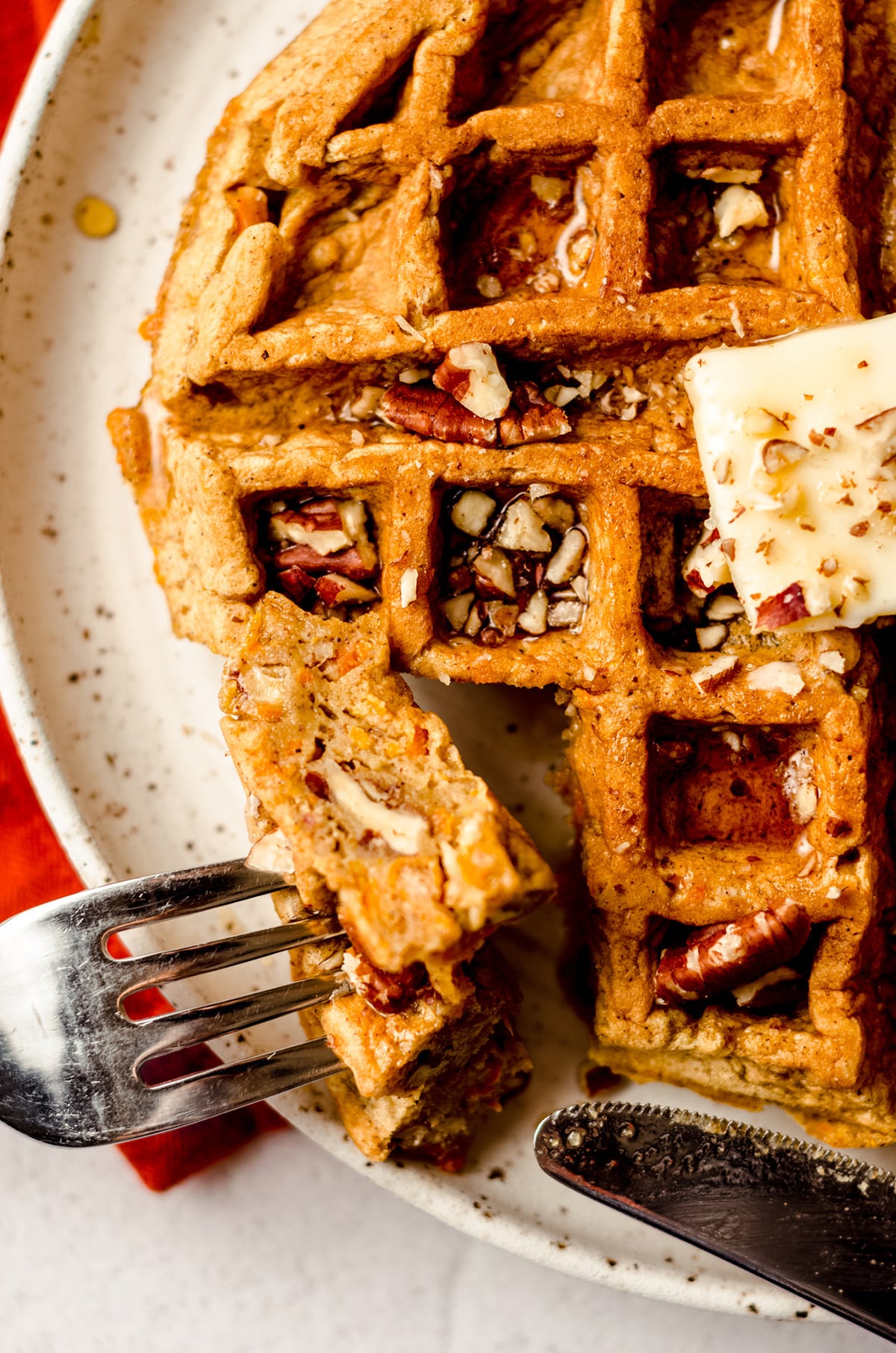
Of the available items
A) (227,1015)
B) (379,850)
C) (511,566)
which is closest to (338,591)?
(511,566)

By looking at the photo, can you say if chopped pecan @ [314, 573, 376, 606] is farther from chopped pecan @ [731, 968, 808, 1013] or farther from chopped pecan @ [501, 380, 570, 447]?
chopped pecan @ [731, 968, 808, 1013]

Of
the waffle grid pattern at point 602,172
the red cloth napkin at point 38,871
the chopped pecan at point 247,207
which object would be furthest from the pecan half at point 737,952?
the chopped pecan at point 247,207

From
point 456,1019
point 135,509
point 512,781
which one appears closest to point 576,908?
point 512,781

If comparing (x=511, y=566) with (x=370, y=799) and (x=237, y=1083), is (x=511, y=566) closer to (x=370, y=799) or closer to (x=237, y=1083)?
(x=370, y=799)

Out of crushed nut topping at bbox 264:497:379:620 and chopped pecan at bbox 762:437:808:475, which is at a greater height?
chopped pecan at bbox 762:437:808:475

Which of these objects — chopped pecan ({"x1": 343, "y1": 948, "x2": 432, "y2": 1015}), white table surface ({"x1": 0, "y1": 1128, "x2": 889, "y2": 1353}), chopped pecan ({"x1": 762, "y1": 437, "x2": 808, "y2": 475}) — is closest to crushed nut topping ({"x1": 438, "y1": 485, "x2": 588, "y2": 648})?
chopped pecan ({"x1": 762, "y1": 437, "x2": 808, "y2": 475})

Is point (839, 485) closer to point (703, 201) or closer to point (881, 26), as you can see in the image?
point (703, 201)

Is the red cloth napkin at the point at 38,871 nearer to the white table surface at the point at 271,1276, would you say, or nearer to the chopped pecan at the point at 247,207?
the white table surface at the point at 271,1276
